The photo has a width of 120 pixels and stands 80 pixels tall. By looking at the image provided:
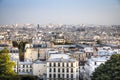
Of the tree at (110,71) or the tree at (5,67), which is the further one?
the tree at (110,71)

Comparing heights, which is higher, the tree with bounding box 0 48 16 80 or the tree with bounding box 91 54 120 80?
the tree with bounding box 0 48 16 80

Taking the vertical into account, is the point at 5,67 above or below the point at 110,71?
above

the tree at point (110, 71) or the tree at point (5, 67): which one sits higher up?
the tree at point (5, 67)

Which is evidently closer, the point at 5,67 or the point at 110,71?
the point at 5,67

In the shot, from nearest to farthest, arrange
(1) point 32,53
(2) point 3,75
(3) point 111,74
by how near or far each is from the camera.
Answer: (2) point 3,75, (3) point 111,74, (1) point 32,53

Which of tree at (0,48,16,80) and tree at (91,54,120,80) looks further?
tree at (91,54,120,80)

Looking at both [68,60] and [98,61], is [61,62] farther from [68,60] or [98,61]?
[98,61]

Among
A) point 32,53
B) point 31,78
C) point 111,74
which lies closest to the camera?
point 111,74

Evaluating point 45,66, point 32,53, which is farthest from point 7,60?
point 32,53
